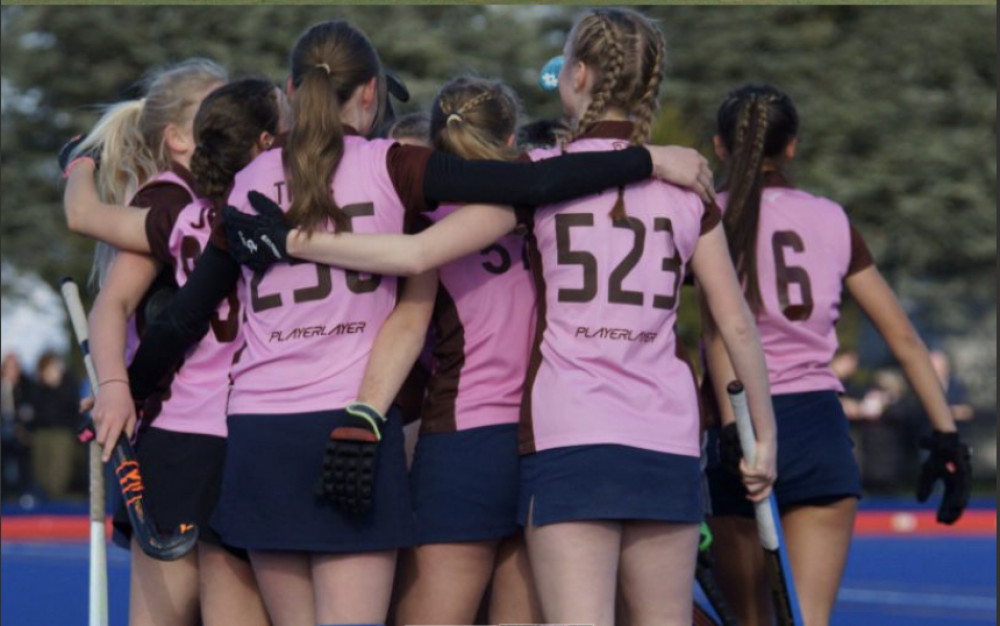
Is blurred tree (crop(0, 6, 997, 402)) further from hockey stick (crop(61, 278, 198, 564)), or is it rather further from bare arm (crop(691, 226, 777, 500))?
bare arm (crop(691, 226, 777, 500))

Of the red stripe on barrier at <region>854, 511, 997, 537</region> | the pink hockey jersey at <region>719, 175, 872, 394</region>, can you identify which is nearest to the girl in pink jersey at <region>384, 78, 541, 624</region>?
the pink hockey jersey at <region>719, 175, 872, 394</region>

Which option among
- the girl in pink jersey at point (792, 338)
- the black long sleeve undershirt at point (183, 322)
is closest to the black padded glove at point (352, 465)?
the black long sleeve undershirt at point (183, 322)

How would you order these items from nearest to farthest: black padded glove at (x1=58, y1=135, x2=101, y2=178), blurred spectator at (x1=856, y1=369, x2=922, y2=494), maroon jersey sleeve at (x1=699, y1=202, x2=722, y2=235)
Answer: maroon jersey sleeve at (x1=699, y1=202, x2=722, y2=235) → black padded glove at (x1=58, y1=135, x2=101, y2=178) → blurred spectator at (x1=856, y1=369, x2=922, y2=494)

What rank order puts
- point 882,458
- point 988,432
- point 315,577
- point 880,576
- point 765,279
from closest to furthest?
point 315,577, point 765,279, point 880,576, point 882,458, point 988,432

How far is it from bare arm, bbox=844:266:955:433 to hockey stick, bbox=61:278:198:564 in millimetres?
2235

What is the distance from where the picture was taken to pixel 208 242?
4.26 meters

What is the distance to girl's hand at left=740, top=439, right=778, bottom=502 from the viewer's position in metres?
4.44

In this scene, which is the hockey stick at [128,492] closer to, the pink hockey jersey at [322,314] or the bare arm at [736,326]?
the pink hockey jersey at [322,314]

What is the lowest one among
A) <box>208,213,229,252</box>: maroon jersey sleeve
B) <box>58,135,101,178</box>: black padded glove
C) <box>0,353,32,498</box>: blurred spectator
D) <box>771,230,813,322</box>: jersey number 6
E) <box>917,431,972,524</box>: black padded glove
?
<box>0,353,32,498</box>: blurred spectator

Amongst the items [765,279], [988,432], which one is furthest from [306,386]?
[988,432]

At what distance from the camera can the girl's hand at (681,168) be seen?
4.19 meters

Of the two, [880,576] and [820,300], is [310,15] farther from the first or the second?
[820,300]

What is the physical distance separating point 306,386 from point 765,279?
1711 millimetres

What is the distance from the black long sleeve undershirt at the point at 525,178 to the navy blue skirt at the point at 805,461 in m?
1.30
